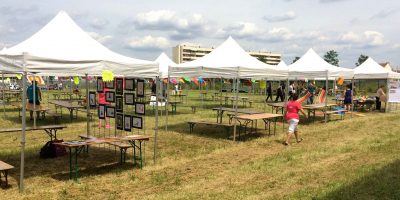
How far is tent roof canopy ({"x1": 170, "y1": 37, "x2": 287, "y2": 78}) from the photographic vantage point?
38.0ft

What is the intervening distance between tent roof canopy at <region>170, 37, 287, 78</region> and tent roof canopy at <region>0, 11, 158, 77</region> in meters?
3.79

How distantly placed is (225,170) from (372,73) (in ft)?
56.0

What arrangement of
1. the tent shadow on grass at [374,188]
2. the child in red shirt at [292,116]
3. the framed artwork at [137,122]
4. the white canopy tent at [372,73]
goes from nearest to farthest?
the tent shadow on grass at [374,188] → the framed artwork at [137,122] → the child in red shirt at [292,116] → the white canopy tent at [372,73]

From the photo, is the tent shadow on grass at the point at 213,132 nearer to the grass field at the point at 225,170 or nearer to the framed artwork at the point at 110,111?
the grass field at the point at 225,170

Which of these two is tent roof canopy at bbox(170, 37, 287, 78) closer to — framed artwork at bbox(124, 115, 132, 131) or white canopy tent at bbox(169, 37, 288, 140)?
white canopy tent at bbox(169, 37, 288, 140)

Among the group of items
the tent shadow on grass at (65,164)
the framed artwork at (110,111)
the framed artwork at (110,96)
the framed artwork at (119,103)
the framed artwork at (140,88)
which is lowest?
the tent shadow on grass at (65,164)

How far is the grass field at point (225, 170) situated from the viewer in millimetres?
6246

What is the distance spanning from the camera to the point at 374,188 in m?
6.32

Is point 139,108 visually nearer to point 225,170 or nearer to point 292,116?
point 225,170

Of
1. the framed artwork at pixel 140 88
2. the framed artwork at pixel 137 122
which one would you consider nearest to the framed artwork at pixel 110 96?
the framed artwork at pixel 140 88

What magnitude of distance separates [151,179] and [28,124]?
9223mm

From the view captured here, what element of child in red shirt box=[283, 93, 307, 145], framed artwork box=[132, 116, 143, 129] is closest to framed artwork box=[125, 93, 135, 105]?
framed artwork box=[132, 116, 143, 129]

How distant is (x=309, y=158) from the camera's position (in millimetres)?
8914

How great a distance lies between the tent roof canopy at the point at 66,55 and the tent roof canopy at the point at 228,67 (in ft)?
12.4
